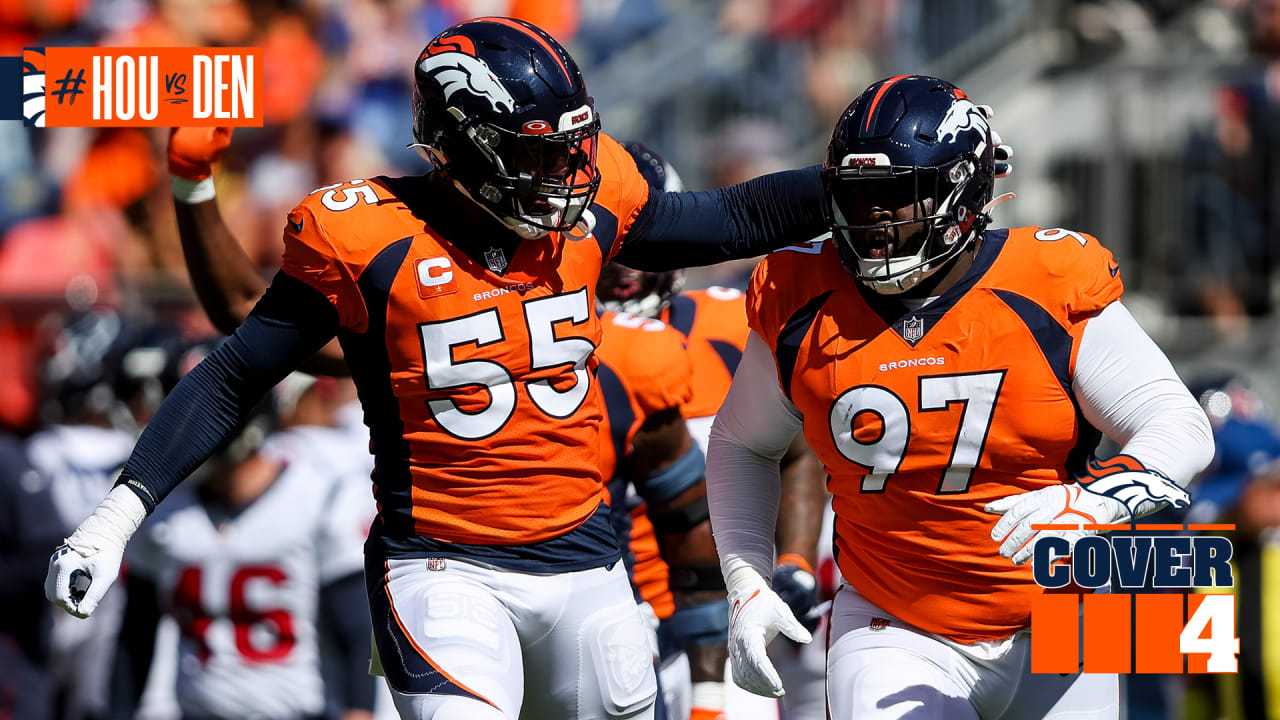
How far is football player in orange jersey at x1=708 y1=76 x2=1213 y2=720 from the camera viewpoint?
147 inches

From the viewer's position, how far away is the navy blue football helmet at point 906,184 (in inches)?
148

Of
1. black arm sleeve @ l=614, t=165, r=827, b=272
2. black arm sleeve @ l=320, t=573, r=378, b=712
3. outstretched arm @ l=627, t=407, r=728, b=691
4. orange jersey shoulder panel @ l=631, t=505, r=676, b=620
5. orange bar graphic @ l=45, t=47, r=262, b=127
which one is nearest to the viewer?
black arm sleeve @ l=614, t=165, r=827, b=272

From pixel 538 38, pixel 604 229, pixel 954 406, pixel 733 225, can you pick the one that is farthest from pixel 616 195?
pixel 954 406

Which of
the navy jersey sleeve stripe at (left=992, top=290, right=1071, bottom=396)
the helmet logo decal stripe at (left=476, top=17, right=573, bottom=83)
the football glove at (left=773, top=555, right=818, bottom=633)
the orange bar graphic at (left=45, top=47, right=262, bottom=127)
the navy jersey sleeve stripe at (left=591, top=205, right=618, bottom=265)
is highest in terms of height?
the orange bar graphic at (left=45, top=47, right=262, bottom=127)

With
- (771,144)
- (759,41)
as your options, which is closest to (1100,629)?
(771,144)

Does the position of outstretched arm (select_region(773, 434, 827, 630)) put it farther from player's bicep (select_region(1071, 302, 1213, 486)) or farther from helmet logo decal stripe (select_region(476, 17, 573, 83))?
helmet logo decal stripe (select_region(476, 17, 573, 83))

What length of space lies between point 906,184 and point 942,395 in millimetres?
465

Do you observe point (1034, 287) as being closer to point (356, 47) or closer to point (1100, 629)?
point (1100, 629)

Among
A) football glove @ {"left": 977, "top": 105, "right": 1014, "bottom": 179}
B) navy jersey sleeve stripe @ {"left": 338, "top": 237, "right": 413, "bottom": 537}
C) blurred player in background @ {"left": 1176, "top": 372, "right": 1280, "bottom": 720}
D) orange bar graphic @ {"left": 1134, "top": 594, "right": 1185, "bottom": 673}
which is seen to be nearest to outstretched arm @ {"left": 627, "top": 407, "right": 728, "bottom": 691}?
navy jersey sleeve stripe @ {"left": 338, "top": 237, "right": 413, "bottom": 537}

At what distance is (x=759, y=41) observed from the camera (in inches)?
431

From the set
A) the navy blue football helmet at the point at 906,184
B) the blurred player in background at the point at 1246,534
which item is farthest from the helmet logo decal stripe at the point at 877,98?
the blurred player in background at the point at 1246,534

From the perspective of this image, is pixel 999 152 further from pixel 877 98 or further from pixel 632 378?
pixel 632 378
